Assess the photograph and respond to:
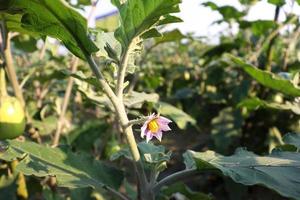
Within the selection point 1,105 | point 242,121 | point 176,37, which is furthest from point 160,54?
point 1,105

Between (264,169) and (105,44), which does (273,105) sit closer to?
(264,169)

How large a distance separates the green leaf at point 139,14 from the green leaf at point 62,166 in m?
0.37

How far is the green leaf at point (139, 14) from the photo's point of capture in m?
0.86

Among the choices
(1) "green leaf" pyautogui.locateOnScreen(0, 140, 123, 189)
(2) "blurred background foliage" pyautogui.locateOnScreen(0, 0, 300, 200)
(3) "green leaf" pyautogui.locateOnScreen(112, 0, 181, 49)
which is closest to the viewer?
(3) "green leaf" pyautogui.locateOnScreen(112, 0, 181, 49)

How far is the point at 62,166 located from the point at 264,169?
1.63 feet

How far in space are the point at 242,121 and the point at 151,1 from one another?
2.00 m

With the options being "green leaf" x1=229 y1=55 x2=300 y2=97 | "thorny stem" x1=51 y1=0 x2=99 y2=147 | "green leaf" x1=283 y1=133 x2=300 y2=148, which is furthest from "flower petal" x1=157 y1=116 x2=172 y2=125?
"thorny stem" x1=51 y1=0 x2=99 y2=147

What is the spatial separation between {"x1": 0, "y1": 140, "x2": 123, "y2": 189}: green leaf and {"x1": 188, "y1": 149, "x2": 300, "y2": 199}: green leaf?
0.27 metres

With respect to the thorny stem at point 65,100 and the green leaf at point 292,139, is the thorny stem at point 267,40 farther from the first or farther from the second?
the green leaf at point 292,139

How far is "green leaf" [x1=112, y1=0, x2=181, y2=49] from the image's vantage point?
861 millimetres

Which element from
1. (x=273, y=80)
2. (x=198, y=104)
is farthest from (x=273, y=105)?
(x=198, y=104)

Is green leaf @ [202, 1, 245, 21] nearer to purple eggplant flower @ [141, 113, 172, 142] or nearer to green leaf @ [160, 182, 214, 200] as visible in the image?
green leaf @ [160, 182, 214, 200]

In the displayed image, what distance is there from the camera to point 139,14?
0.89m

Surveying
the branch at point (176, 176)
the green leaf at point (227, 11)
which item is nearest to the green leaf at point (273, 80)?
the branch at point (176, 176)
